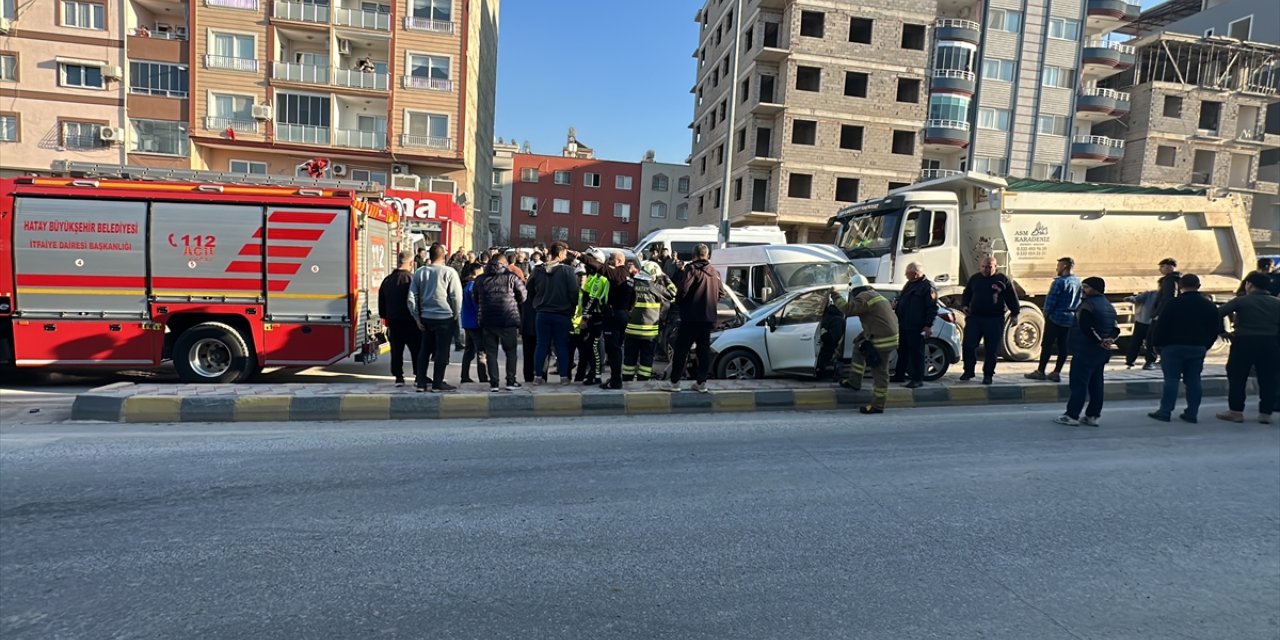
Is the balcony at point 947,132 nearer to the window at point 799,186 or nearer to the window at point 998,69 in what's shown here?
the window at point 998,69

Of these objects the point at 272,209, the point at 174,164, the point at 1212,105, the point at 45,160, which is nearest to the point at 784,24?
the point at 1212,105

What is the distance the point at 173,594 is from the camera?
309 cm

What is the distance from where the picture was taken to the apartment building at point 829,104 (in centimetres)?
3581

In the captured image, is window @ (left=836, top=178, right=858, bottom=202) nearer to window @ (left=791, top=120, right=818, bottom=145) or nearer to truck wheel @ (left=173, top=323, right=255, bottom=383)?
window @ (left=791, top=120, right=818, bottom=145)

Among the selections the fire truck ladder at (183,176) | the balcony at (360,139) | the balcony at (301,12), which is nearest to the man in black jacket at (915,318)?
the fire truck ladder at (183,176)

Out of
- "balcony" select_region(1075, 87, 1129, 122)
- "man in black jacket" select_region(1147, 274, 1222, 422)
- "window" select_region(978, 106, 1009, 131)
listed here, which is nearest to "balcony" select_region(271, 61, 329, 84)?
"man in black jacket" select_region(1147, 274, 1222, 422)

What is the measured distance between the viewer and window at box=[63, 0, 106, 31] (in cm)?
2936

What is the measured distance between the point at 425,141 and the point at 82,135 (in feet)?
49.8

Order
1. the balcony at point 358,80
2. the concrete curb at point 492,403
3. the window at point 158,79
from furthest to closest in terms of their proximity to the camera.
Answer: the balcony at point 358,80, the window at point 158,79, the concrete curb at point 492,403

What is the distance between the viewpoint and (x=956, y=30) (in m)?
36.3

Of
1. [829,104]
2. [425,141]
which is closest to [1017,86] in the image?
[829,104]

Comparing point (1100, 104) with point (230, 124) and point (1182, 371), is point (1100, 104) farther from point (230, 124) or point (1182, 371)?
point (230, 124)

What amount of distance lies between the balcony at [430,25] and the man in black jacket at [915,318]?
101 feet

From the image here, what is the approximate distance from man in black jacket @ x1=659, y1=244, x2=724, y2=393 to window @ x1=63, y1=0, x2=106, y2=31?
3599cm
